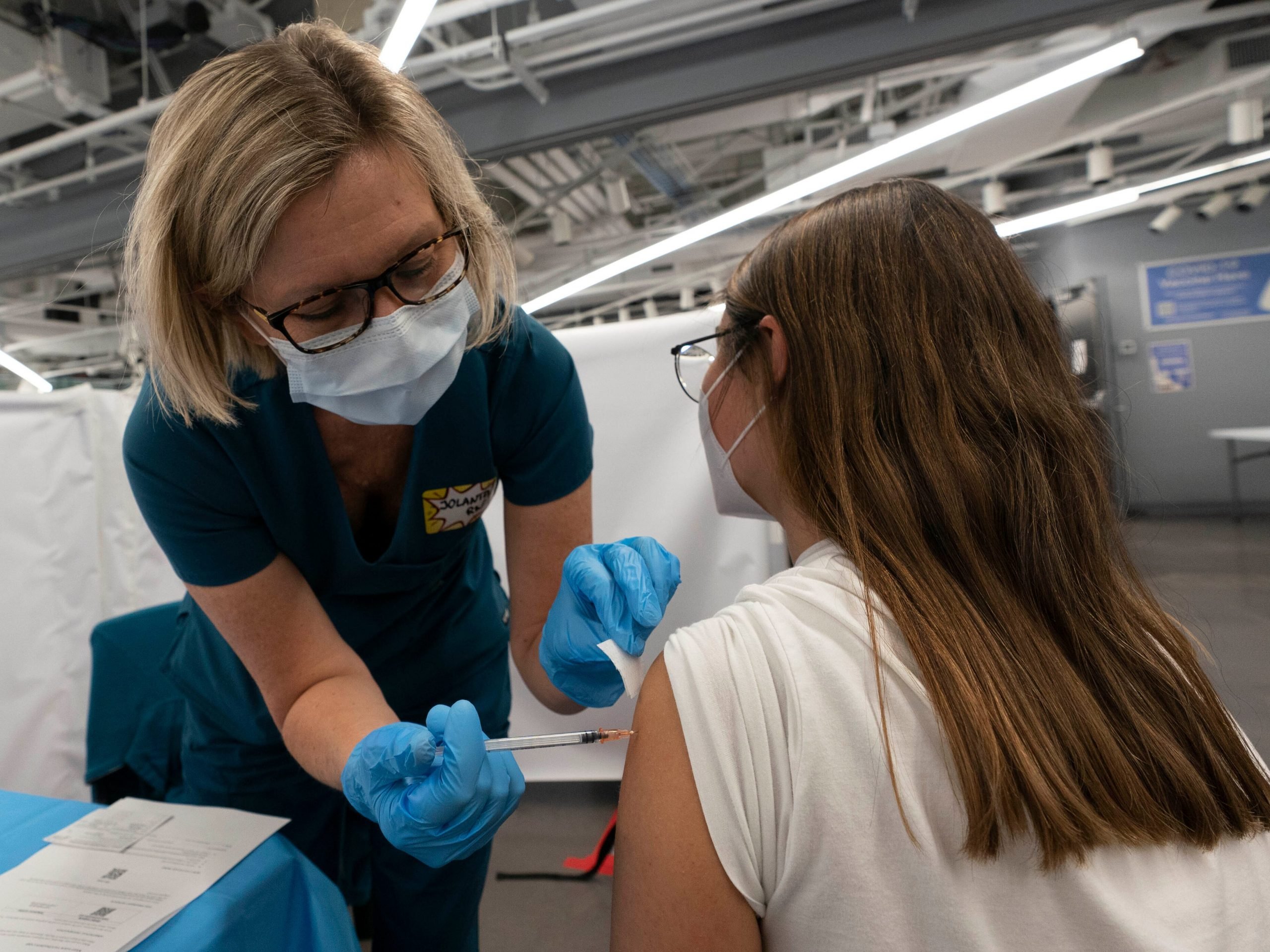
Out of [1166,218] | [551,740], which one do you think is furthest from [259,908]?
[1166,218]

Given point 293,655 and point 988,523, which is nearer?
point 988,523

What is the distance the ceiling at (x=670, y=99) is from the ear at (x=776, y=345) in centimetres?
65

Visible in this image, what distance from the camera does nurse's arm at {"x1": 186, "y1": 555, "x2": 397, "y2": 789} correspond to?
0.97 m

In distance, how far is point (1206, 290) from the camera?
6.64m

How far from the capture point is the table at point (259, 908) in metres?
0.76

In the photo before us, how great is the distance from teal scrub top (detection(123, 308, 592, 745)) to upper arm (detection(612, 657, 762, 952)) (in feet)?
1.79

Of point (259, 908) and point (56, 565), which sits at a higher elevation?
point (56, 565)

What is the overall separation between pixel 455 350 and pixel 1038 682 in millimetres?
747

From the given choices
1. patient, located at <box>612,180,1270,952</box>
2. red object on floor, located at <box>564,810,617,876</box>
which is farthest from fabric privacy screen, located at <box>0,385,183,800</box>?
patient, located at <box>612,180,1270,952</box>

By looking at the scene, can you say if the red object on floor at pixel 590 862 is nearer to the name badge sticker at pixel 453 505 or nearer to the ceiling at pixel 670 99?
the name badge sticker at pixel 453 505

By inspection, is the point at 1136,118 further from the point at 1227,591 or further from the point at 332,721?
the point at 332,721

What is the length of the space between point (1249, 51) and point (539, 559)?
5323mm

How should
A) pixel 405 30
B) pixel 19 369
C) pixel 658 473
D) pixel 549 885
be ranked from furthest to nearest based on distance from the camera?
1. pixel 19 369
2. pixel 658 473
3. pixel 549 885
4. pixel 405 30

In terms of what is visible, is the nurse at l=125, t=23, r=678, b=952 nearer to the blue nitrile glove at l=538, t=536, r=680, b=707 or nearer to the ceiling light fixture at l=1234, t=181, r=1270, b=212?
the blue nitrile glove at l=538, t=536, r=680, b=707
